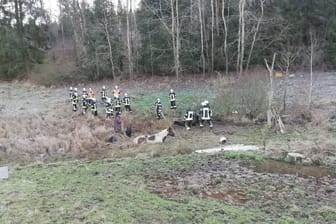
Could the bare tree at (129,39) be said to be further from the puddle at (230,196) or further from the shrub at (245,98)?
the puddle at (230,196)

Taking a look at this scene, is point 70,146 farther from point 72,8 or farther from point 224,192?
point 72,8

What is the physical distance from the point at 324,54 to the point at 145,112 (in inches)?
772

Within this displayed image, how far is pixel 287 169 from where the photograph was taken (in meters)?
9.85

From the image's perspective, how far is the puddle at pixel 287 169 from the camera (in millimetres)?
9547

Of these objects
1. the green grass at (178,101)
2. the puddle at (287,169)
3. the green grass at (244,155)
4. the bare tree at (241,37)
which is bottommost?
the puddle at (287,169)

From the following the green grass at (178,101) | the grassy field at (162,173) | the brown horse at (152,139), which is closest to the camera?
the grassy field at (162,173)

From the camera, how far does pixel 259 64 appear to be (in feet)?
100

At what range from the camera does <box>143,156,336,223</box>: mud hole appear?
762cm

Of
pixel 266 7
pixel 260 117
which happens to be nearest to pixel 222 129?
pixel 260 117

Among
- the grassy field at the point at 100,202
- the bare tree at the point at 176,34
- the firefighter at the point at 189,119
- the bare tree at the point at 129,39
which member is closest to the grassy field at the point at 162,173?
the grassy field at the point at 100,202

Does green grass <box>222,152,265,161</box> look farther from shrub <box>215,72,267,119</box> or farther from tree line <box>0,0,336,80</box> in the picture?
tree line <box>0,0,336,80</box>

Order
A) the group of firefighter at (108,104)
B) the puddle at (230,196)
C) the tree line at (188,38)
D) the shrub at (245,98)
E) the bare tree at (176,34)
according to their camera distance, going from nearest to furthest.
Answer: the puddle at (230,196)
the shrub at (245,98)
the group of firefighter at (108,104)
the bare tree at (176,34)
the tree line at (188,38)

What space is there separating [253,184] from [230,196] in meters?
0.89

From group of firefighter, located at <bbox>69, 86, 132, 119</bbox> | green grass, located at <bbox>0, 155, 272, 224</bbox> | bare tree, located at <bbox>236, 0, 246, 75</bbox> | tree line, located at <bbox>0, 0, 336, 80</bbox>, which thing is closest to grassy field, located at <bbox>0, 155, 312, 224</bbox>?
green grass, located at <bbox>0, 155, 272, 224</bbox>
